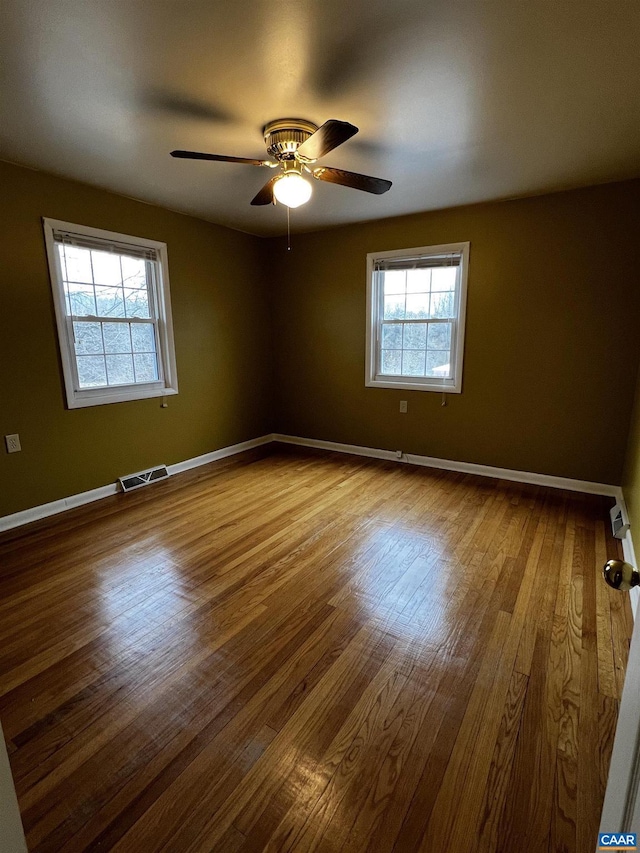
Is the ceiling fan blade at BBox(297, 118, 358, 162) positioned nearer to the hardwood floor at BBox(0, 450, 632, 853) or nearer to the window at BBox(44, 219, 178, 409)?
the window at BBox(44, 219, 178, 409)

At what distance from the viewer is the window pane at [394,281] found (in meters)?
4.13

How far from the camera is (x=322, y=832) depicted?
1.10 m

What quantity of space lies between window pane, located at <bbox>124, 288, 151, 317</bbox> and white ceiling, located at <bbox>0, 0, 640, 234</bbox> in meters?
0.89

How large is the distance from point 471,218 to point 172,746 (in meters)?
4.15

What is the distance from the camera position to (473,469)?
3.98 metres

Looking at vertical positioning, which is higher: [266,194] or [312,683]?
[266,194]

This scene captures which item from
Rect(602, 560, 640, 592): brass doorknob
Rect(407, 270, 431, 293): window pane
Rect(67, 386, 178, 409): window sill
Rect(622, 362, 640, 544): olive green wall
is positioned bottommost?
Rect(622, 362, 640, 544): olive green wall

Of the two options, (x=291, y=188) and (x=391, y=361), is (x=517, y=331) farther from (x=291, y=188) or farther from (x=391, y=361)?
(x=291, y=188)

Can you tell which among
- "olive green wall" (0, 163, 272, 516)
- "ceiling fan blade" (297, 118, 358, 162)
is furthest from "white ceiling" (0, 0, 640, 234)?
"olive green wall" (0, 163, 272, 516)

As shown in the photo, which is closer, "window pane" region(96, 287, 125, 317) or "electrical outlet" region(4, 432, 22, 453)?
"electrical outlet" region(4, 432, 22, 453)

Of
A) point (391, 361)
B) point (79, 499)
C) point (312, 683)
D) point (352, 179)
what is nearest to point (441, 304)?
point (391, 361)

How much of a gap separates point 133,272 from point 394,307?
98.5 inches

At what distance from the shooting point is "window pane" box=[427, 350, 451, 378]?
4.02 metres

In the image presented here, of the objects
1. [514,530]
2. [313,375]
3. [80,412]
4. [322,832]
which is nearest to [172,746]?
[322,832]
